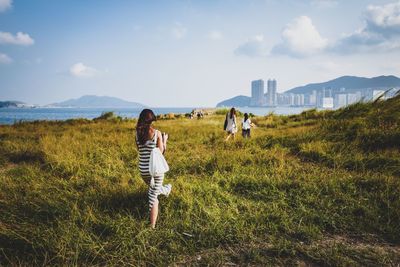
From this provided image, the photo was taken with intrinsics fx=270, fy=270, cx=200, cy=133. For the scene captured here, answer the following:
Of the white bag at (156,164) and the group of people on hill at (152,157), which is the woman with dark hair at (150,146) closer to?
the group of people on hill at (152,157)

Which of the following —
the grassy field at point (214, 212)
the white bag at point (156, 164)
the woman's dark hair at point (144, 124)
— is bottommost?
the grassy field at point (214, 212)

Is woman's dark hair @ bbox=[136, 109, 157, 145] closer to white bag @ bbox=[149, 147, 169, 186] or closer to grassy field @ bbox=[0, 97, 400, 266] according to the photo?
white bag @ bbox=[149, 147, 169, 186]

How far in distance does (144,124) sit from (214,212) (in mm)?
1836

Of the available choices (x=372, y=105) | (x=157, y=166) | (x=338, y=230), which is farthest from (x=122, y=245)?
(x=372, y=105)

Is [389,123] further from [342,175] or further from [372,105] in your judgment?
[342,175]

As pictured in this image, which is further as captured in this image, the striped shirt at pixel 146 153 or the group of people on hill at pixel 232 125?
the group of people on hill at pixel 232 125

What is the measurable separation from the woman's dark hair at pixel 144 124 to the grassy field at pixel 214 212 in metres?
1.24

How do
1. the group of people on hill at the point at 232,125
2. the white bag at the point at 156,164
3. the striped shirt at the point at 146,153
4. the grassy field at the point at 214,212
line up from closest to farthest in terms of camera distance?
the grassy field at the point at 214,212, the white bag at the point at 156,164, the striped shirt at the point at 146,153, the group of people on hill at the point at 232,125

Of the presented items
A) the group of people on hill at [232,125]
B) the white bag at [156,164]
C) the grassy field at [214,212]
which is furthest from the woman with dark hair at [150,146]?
the group of people on hill at [232,125]

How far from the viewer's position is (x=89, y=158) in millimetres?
8344

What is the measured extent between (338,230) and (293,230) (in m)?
0.69

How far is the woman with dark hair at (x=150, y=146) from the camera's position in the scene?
3.99 metres

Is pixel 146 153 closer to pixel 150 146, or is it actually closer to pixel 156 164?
pixel 150 146

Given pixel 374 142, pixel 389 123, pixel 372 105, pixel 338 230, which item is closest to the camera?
pixel 338 230
